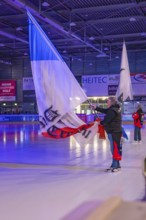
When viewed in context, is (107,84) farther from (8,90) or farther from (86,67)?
(8,90)

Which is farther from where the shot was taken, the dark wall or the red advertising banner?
the red advertising banner

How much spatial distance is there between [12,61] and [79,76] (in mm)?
8573

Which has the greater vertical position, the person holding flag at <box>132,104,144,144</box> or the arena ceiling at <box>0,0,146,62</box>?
the arena ceiling at <box>0,0,146,62</box>

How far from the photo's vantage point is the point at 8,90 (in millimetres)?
39062

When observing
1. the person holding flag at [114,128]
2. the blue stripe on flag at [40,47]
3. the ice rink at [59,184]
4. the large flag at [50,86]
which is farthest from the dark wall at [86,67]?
the blue stripe on flag at [40,47]

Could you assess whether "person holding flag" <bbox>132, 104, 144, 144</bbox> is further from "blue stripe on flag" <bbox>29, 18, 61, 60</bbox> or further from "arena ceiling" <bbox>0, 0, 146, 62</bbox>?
"arena ceiling" <bbox>0, 0, 146, 62</bbox>

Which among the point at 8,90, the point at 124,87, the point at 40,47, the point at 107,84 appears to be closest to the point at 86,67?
the point at 107,84

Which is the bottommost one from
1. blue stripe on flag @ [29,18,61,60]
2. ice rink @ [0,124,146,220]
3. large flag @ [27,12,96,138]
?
ice rink @ [0,124,146,220]

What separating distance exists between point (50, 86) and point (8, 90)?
3311 cm

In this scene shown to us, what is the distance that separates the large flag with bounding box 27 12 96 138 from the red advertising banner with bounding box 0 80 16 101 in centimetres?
3259

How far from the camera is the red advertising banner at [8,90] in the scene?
38844 millimetres

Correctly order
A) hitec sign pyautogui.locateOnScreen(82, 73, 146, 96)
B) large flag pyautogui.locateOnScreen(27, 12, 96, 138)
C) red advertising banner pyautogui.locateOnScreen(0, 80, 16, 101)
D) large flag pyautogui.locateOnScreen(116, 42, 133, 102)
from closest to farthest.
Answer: large flag pyautogui.locateOnScreen(27, 12, 96, 138) → large flag pyautogui.locateOnScreen(116, 42, 133, 102) → hitec sign pyautogui.locateOnScreen(82, 73, 146, 96) → red advertising banner pyautogui.locateOnScreen(0, 80, 16, 101)

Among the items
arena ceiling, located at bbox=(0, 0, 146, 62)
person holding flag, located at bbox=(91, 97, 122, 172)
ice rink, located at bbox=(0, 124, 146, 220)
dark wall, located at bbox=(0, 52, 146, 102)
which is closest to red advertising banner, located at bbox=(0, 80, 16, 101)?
dark wall, located at bbox=(0, 52, 146, 102)

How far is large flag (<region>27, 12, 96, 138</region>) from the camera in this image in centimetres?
663
